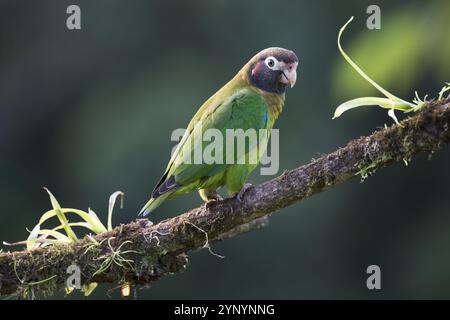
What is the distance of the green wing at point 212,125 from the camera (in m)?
5.81

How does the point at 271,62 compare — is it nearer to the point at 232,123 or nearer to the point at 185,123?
the point at 232,123

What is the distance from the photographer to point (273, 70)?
6.57 metres

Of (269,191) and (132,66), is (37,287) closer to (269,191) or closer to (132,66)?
(269,191)

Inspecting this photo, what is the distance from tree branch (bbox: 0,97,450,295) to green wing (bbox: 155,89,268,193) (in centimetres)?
56

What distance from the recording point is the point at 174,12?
653 inches

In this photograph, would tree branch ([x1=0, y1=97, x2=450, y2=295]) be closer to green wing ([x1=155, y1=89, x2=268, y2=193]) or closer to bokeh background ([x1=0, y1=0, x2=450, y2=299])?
green wing ([x1=155, y1=89, x2=268, y2=193])

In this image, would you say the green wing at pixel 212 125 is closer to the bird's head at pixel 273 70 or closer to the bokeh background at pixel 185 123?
the bird's head at pixel 273 70

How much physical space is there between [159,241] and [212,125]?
47.1 inches

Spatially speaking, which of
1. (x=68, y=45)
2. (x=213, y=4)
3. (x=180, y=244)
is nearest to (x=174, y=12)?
(x=213, y=4)

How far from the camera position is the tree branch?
191 inches

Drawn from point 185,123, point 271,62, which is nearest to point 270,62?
point 271,62

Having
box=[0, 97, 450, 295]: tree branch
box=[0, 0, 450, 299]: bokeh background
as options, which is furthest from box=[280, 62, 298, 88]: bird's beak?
box=[0, 0, 450, 299]: bokeh background

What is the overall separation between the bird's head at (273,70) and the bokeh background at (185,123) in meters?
7.29

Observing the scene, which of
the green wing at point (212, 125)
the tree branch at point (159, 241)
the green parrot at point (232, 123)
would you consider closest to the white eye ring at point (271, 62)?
the green parrot at point (232, 123)
